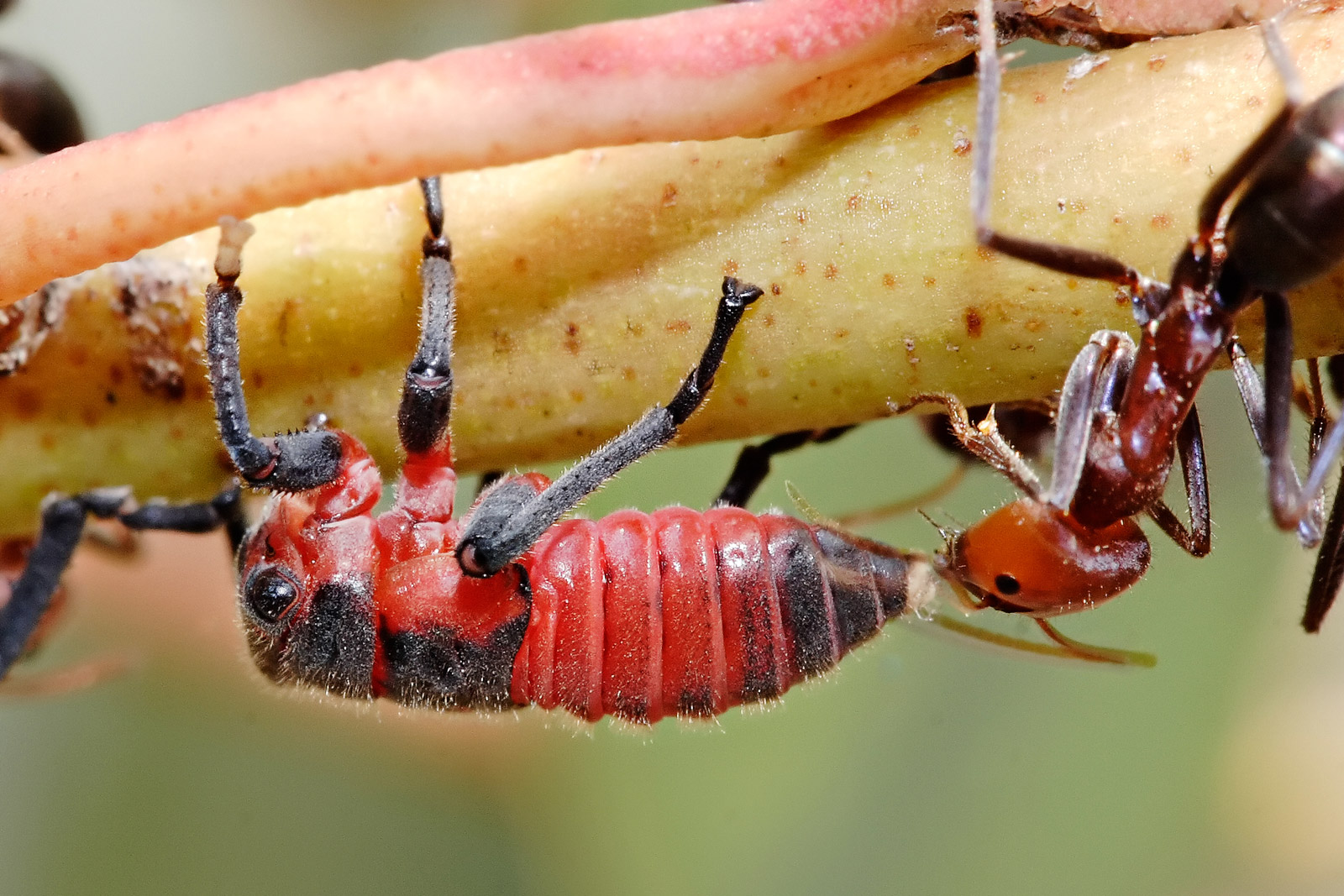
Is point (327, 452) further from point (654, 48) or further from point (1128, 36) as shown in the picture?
point (1128, 36)

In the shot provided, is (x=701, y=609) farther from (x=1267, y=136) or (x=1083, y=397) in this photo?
(x=1267, y=136)

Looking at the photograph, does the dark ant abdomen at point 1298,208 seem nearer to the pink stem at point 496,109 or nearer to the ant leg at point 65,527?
the pink stem at point 496,109

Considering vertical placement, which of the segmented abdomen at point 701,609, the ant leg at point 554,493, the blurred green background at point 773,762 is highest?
the ant leg at point 554,493

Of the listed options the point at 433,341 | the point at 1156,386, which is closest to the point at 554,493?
the point at 433,341

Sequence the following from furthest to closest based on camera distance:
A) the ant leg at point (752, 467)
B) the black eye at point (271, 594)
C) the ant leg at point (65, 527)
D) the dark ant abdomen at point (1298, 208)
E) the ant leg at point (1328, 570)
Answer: the ant leg at point (752, 467) → the black eye at point (271, 594) → the ant leg at point (65, 527) → the ant leg at point (1328, 570) → the dark ant abdomen at point (1298, 208)

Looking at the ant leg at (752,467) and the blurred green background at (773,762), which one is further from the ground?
the ant leg at (752,467)

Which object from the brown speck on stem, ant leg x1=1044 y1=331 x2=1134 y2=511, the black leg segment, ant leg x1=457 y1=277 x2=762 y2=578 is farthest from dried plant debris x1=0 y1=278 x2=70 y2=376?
ant leg x1=1044 y1=331 x2=1134 y2=511

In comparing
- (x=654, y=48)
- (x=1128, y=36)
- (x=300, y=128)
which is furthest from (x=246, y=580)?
(x=1128, y=36)

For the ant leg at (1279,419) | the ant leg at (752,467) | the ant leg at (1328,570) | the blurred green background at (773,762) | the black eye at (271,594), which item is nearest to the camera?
the ant leg at (1279,419)

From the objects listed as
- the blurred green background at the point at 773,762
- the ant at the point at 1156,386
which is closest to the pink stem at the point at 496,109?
the ant at the point at 1156,386

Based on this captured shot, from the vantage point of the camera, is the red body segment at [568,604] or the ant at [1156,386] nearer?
the ant at [1156,386]
